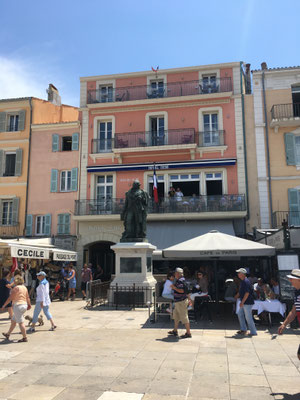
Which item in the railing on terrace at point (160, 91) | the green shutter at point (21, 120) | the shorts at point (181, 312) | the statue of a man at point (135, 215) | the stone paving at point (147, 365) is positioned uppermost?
the railing on terrace at point (160, 91)

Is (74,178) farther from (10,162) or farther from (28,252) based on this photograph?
(28,252)

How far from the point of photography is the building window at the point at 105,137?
71.4ft

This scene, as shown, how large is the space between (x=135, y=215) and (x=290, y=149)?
1130cm

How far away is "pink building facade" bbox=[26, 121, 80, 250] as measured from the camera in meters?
21.4

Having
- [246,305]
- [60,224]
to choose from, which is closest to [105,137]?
[60,224]

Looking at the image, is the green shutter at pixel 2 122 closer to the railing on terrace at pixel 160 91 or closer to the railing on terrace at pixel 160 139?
the railing on terrace at pixel 160 91

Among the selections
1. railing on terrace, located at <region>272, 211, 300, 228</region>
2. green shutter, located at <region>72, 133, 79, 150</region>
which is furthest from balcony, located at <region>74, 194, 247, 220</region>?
green shutter, located at <region>72, 133, 79, 150</region>

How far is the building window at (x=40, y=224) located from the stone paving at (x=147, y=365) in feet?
44.7

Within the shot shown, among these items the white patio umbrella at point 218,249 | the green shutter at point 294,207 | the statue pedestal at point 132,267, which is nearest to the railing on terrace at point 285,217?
the green shutter at point 294,207

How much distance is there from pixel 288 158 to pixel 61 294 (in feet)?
45.3

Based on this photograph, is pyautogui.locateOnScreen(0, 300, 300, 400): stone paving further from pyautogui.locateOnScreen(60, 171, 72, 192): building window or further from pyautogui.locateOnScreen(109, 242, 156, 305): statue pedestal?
pyautogui.locateOnScreen(60, 171, 72, 192): building window

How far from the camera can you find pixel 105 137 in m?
22.2

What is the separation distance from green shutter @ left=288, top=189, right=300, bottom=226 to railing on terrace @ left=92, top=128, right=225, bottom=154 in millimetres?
4723

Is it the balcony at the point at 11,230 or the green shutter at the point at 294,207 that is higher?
the green shutter at the point at 294,207
